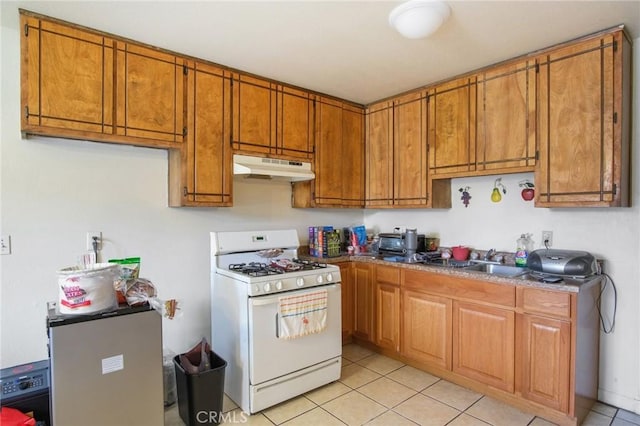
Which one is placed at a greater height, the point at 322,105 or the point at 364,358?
the point at 322,105


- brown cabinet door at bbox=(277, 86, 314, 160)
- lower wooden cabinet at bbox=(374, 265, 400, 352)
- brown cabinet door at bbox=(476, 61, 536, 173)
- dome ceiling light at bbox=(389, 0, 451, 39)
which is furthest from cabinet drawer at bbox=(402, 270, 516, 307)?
dome ceiling light at bbox=(389, 0, 451, 39)

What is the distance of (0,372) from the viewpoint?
189 cm

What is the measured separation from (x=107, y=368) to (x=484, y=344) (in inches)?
90.9

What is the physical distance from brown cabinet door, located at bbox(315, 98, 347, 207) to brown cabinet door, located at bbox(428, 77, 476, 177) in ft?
2.90

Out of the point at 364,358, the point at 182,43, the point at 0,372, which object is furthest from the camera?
the point at 364,358

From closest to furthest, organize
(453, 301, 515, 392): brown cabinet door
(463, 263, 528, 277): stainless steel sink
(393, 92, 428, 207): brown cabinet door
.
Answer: (453, 301, 515, 392): brown cabinet door < (463, 263, 528, 277): stainless steel sink < (393, 92, 428, 207): brown cabinet door

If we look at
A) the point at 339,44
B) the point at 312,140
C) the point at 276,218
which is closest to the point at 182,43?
the point at 339,44

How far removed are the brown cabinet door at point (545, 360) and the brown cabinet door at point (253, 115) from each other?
89.9 inches

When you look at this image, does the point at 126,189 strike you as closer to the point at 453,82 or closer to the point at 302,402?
the point at 302,402

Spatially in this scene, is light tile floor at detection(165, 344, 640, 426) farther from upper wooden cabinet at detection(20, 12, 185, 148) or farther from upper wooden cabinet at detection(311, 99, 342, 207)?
upper wooden cabinet at detection(20, 12, 185, 148)

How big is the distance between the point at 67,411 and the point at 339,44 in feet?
8.28

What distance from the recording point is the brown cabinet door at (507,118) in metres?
2.50

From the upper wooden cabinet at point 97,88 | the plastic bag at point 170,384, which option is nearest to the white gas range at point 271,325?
the plastic bag at point 170,384

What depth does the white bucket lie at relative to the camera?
1.63 meters
